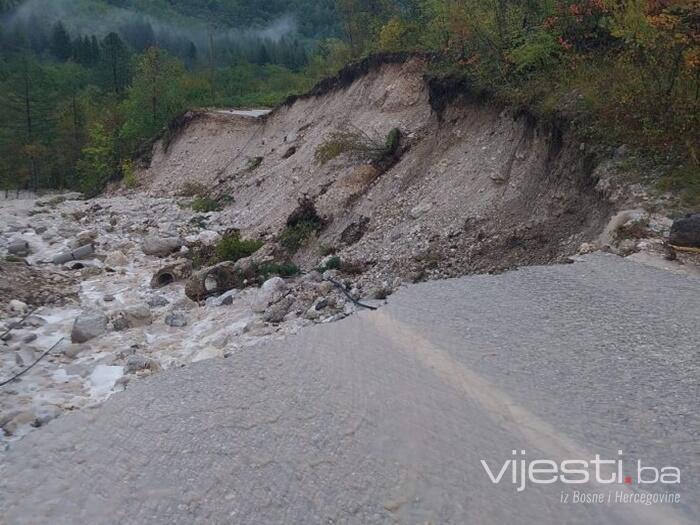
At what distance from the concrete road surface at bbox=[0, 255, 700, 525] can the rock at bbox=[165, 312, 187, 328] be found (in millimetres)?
2871

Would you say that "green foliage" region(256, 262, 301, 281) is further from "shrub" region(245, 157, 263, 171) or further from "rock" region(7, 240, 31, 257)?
"shrub" region(245, 157, 263, 171)

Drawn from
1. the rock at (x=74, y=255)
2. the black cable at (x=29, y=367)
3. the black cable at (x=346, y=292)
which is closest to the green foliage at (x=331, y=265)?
the black cable at (x=346, y=292)

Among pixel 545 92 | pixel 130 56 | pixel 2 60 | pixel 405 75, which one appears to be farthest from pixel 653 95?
pixel 2 60

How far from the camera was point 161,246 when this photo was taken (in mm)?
15727

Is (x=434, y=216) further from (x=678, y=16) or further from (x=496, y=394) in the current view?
(x=496, y=394)

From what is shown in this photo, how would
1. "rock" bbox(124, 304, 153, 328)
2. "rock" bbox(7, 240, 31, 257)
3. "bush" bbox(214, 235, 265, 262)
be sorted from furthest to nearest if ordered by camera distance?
"rock" bbox(7, 240, 31, 257) → "bush" bbox(214, 235, 265, 262) → "rock" bbox(124, 304, 153, 328)

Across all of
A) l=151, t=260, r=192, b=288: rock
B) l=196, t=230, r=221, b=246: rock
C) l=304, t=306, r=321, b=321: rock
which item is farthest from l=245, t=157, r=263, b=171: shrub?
l=304, t=306, r=321, b=321: rock

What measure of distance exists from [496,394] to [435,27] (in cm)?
1251

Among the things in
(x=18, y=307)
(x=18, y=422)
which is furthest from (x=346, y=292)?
(x=18, y=307)

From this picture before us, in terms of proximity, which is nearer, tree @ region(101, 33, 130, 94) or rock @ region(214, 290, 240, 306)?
rock @ region(214, 290, 240, 306)

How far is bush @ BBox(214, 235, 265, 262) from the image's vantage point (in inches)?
525

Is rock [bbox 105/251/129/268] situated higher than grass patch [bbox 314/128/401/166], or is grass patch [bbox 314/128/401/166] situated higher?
grass patch [bbox 314/128/401/166]

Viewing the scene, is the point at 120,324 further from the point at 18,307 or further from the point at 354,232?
the point at 354,232

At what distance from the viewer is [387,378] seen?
568cm
